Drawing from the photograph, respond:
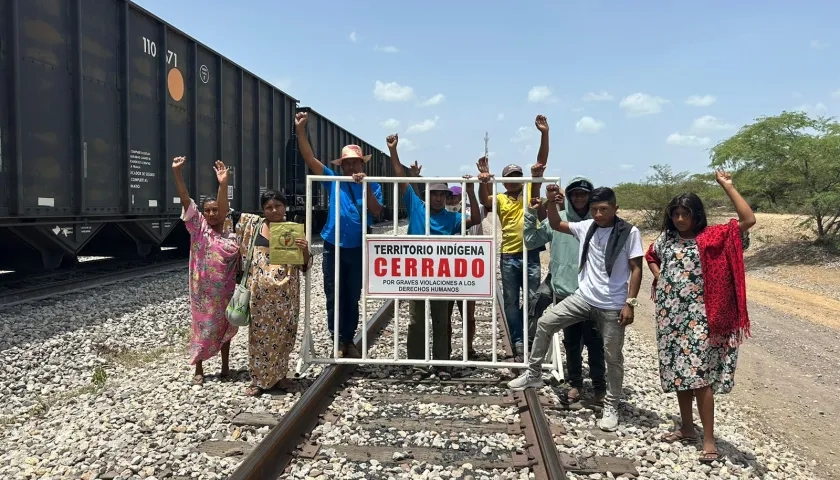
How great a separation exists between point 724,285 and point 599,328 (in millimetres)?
980

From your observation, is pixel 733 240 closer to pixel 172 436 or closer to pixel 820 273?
pixel 172 436

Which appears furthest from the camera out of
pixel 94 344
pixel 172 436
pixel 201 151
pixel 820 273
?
pixel 820 273

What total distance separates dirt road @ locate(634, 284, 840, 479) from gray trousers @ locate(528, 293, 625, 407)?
1.51 metres

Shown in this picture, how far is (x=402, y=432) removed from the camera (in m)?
3.79

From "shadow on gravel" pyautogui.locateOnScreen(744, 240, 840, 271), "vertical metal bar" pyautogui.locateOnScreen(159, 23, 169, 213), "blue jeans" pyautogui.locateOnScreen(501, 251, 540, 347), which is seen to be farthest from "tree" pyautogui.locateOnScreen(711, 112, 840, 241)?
"vertical metal bar" pyautogui.locateOnScreen(159, 23, 169, 213)

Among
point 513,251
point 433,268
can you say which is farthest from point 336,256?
point 513,251

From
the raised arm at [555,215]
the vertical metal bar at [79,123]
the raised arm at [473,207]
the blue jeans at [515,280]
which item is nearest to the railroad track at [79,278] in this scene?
the vertical metal bar at [79,123]

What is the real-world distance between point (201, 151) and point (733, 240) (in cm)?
1075

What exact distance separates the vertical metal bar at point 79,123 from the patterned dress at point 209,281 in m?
5.07

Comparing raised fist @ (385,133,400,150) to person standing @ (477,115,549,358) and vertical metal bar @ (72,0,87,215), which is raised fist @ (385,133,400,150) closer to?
person standing @ (477,115,549,358)

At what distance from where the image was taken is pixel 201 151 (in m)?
11.9

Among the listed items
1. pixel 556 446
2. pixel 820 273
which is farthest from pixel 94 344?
pixel 820 273

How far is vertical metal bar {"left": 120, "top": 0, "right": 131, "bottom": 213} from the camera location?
946cm

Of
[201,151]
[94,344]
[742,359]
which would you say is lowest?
[742,359]
